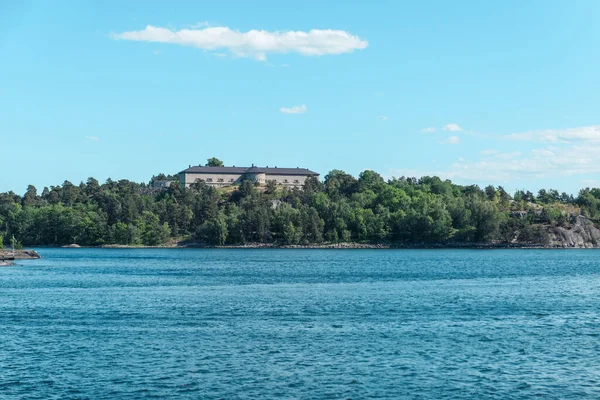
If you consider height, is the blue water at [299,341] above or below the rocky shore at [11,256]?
below

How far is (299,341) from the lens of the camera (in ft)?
120

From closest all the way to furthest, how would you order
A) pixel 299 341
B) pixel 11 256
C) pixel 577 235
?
pixel 299 341 → pixel 11 256 → pixel 577 235

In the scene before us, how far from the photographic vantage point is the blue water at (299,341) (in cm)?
2764

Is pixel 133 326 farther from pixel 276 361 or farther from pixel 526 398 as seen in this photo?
A: pixel 526 398

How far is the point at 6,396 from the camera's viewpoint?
1029 inches

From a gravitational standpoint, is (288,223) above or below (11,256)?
above

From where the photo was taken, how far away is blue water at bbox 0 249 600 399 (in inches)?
1088

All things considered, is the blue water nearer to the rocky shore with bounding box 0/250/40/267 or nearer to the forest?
the rocky shore with bounding box 0/250/40/267

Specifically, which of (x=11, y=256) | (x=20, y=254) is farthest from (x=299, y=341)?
(x=20, y=254)

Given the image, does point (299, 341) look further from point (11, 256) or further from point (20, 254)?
point (20, 254)

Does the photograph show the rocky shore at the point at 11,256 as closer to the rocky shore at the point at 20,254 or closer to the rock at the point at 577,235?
the rocky shore at the point at 20,254

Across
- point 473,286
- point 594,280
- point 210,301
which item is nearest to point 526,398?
point 210,301

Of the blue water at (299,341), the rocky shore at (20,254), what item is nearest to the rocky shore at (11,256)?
the rocky shore at (20,254)

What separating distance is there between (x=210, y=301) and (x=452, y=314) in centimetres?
1810
